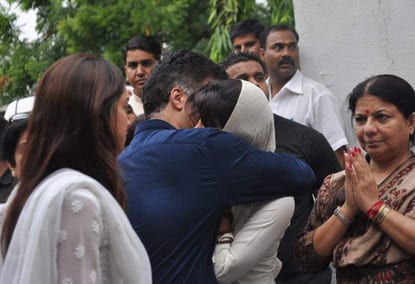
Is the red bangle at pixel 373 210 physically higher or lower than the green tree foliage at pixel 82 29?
lower

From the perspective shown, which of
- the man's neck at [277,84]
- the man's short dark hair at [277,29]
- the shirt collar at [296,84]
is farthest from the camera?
the man's short dark hair at [277,29]

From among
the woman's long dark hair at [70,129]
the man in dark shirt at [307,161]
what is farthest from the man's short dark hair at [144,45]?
the woman's long dark hair at [70,129]

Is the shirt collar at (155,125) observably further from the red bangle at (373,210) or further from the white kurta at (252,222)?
the red bangle at (373,210)

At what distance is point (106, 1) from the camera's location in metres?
13.1

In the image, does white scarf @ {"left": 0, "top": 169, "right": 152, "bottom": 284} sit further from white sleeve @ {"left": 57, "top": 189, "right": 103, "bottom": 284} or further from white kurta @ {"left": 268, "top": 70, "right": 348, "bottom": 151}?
white kurta @ {"left": 268, "top": 70, "right": 348, "bottom": 151}

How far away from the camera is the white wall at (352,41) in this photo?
6.19 meters

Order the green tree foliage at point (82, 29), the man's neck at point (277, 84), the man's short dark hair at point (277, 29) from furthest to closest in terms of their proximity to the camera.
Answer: the green tree foliage at point (82, 29) → the man's short dark hair at point (277, 29) → the man's neck at point (277, 84)

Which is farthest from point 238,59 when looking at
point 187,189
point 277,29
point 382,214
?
point 187,189

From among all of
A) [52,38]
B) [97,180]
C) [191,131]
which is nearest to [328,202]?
[191,131]

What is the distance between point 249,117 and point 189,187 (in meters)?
0.42

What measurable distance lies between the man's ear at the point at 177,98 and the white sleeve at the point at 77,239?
4.15 ft

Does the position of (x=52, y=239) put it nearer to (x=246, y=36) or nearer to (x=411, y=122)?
(x=411, y=122)

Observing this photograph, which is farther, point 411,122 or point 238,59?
point 238,59

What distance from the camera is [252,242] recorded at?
378 centimetres
